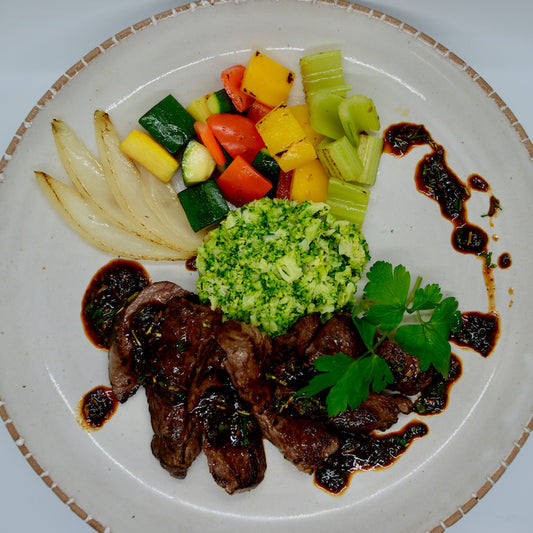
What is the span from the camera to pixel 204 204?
3963mm

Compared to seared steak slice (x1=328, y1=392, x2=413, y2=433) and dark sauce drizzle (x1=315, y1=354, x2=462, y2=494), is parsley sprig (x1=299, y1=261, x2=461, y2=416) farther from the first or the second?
dark sauce drizzle (x1=315, y1=354, x2=462, y2=494)

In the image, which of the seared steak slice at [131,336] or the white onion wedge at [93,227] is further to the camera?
the white onion wedge at [93,227]

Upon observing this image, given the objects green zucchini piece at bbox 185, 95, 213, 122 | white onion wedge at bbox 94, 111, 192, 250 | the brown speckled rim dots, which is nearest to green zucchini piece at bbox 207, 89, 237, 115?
green zucchini piece at bbox 185, 95, 213, 122

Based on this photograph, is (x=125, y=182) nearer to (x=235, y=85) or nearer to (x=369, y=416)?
(x=235, y=85)

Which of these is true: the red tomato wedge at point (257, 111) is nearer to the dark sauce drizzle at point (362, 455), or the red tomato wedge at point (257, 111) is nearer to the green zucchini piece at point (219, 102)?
the green zucchini piece at point (219, 102)

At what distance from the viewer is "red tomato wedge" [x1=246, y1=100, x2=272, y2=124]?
4016mm

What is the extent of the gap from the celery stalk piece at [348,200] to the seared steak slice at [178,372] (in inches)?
54.5

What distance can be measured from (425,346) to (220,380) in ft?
5.53

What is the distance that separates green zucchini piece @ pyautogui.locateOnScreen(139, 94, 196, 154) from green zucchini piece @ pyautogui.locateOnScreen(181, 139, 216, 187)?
10 centimetres

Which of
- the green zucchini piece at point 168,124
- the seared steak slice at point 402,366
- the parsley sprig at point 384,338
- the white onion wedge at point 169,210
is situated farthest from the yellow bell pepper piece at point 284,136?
the seared steak slice at point 402,366

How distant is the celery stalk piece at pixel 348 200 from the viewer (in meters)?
3.96

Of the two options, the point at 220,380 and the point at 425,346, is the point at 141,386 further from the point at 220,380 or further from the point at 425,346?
the point at 425,346

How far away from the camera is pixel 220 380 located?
12.2 feet

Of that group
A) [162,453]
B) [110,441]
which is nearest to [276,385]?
[162,453]
